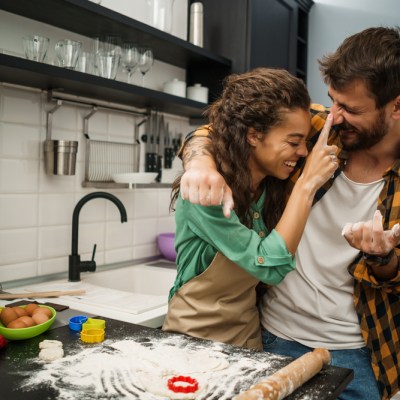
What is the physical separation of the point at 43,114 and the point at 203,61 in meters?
0.86

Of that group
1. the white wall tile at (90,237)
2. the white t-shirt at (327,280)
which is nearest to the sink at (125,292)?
the white wall tile at (90,237)

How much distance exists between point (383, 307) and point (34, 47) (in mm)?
1340

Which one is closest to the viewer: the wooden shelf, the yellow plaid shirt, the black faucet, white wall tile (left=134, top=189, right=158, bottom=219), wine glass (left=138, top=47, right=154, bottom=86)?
the yellow plaid shirt

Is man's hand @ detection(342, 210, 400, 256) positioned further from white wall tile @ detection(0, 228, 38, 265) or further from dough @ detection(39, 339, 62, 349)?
white wall tile @ detection(0, 228, 38, 265)

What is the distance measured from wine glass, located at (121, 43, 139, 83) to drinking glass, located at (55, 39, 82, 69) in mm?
258

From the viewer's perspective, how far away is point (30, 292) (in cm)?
171

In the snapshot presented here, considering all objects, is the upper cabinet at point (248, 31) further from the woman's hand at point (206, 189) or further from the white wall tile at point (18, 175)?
the woman's hand at point (206, 189)

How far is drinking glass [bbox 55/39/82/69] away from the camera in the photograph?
174 centimetres

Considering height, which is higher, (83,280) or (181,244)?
(181,244)

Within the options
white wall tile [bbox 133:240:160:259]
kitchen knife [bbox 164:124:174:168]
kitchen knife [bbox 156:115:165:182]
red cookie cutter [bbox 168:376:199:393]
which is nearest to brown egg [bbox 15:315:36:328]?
red cookie cutter [bbox 168:376:199:393]

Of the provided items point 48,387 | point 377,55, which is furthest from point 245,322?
point 377,55

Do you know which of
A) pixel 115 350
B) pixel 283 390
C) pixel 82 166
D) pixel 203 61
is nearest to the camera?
pixel 283 390

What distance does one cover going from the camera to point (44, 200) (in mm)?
1886

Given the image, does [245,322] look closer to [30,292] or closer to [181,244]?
[181,244]
